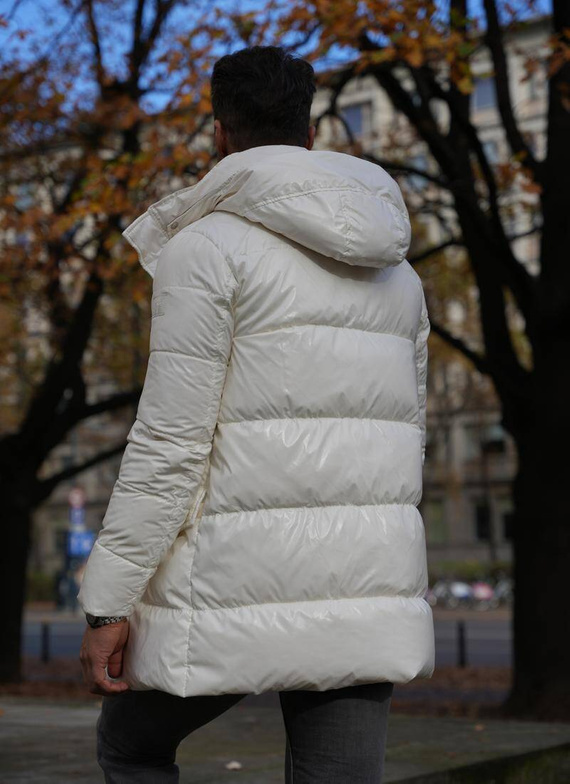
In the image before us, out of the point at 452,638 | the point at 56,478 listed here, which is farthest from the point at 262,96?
the point at 452,638

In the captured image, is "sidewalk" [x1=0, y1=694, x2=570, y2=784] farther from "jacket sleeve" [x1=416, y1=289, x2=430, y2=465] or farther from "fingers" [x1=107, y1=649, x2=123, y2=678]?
→ "fingers" [x1=107, y1=649, x2=123, y2=678]

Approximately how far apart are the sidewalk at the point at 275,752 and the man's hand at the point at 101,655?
1960 millimetres

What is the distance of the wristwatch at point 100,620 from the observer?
2490 millimetres

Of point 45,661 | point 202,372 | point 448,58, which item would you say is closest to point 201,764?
point 202,372

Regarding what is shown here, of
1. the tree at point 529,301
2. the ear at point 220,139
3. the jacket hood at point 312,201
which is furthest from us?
the tree at point 529,301

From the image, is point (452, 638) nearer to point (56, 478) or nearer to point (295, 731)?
point (56, 478)

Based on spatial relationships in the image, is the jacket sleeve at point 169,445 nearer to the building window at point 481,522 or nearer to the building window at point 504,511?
the building window at point 504,511

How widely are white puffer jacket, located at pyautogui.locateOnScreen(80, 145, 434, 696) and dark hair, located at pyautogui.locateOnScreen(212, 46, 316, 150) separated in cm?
7

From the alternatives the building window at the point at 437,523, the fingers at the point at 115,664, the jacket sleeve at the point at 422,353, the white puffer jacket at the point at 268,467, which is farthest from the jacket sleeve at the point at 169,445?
the building window at the point at 437,523

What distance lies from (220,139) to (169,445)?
2.44 feet

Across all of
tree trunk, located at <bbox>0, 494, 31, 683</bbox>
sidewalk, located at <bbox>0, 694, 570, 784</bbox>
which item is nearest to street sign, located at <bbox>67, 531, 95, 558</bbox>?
tree trunk, located at <bbox>0, 494, 31, 683</bbox>

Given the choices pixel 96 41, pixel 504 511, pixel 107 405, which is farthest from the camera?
pixel 504 511

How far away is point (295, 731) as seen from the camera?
2541mm

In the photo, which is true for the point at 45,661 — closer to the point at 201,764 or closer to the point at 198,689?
the point at 201,764
